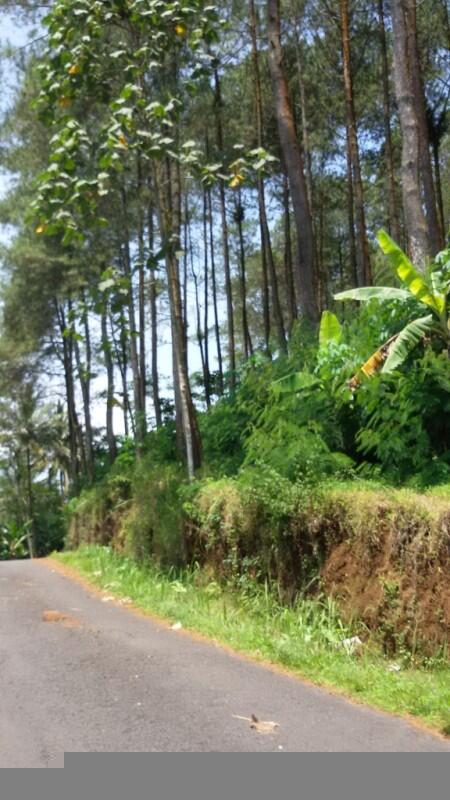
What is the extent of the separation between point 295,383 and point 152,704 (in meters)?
6.08

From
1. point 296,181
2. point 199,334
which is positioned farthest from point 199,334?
point 296,181

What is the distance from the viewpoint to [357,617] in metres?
8.43

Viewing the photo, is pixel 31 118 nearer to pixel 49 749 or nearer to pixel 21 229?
pixel 21 229

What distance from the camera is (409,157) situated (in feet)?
41.7

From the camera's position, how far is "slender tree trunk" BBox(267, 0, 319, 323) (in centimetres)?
1611

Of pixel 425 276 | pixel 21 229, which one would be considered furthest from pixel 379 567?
pixel 21 229

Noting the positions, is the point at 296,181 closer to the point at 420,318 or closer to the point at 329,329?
the point at 329,329

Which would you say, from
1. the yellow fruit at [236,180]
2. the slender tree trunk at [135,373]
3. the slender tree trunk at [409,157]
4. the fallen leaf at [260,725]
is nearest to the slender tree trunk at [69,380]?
the slender tree trunk at [135,373]

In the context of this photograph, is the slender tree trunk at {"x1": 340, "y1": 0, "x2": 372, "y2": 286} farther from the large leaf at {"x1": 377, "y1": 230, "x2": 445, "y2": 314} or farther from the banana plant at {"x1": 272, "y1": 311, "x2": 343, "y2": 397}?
the large leaf at {"x1": 377, "y1": 230, "x2": 445, "y2": 314}

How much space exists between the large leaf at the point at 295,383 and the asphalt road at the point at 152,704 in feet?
12.4

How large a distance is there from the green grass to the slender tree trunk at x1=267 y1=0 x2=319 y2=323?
6.12 metres

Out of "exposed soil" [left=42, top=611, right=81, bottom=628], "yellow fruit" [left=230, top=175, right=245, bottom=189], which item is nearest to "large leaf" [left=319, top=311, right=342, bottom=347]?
"yellow fruit" [left=230, top=175, right=245, bottom=189]

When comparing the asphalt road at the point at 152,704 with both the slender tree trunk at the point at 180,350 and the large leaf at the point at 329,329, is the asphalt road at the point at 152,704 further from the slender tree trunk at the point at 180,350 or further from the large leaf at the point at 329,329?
the slender tree trunk at the point at 180,350

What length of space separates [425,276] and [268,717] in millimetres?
6385
